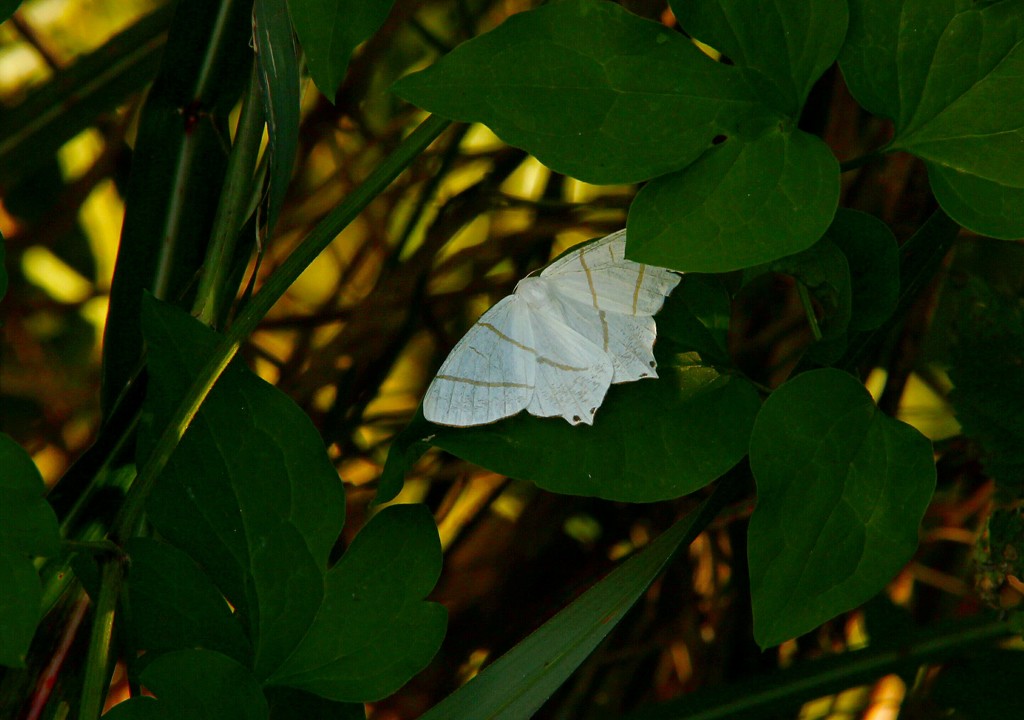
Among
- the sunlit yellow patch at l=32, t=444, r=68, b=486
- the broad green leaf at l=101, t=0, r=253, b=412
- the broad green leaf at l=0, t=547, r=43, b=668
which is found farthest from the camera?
the sunlit yellow patch at l=32, t=444, r=68, b=486

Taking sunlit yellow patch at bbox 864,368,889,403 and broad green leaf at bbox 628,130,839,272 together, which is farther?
sunlit yellow patch at bbox 864,368,889,403

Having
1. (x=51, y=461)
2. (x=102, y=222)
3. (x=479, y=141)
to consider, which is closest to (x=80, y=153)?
(x=102, y=222)

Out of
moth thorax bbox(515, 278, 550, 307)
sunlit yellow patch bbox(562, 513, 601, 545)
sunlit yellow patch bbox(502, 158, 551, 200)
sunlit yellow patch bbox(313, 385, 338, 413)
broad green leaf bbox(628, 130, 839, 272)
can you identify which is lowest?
sunlit yellow patch bbox(562, 513, 601, 545)

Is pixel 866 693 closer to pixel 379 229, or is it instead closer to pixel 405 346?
pixel 405 346

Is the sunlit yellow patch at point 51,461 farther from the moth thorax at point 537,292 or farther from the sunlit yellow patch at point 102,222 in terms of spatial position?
the moth thorax at point 537,292

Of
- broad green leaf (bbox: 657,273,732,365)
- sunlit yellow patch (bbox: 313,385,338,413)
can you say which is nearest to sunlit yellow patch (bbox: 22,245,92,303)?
sunlit yellow patch (bbox: 313,385,338,413)

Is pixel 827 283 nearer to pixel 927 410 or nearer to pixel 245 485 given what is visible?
→ pixel 245 485

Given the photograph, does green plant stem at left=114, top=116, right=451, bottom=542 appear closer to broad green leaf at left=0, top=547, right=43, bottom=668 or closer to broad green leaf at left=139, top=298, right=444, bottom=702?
broad green leaf at left=139, top=298, right=444, bottom=702

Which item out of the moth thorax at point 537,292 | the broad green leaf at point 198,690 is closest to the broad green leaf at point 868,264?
the moth thorax at point 537,292

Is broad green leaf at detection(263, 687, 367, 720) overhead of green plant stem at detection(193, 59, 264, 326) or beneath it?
beneath
